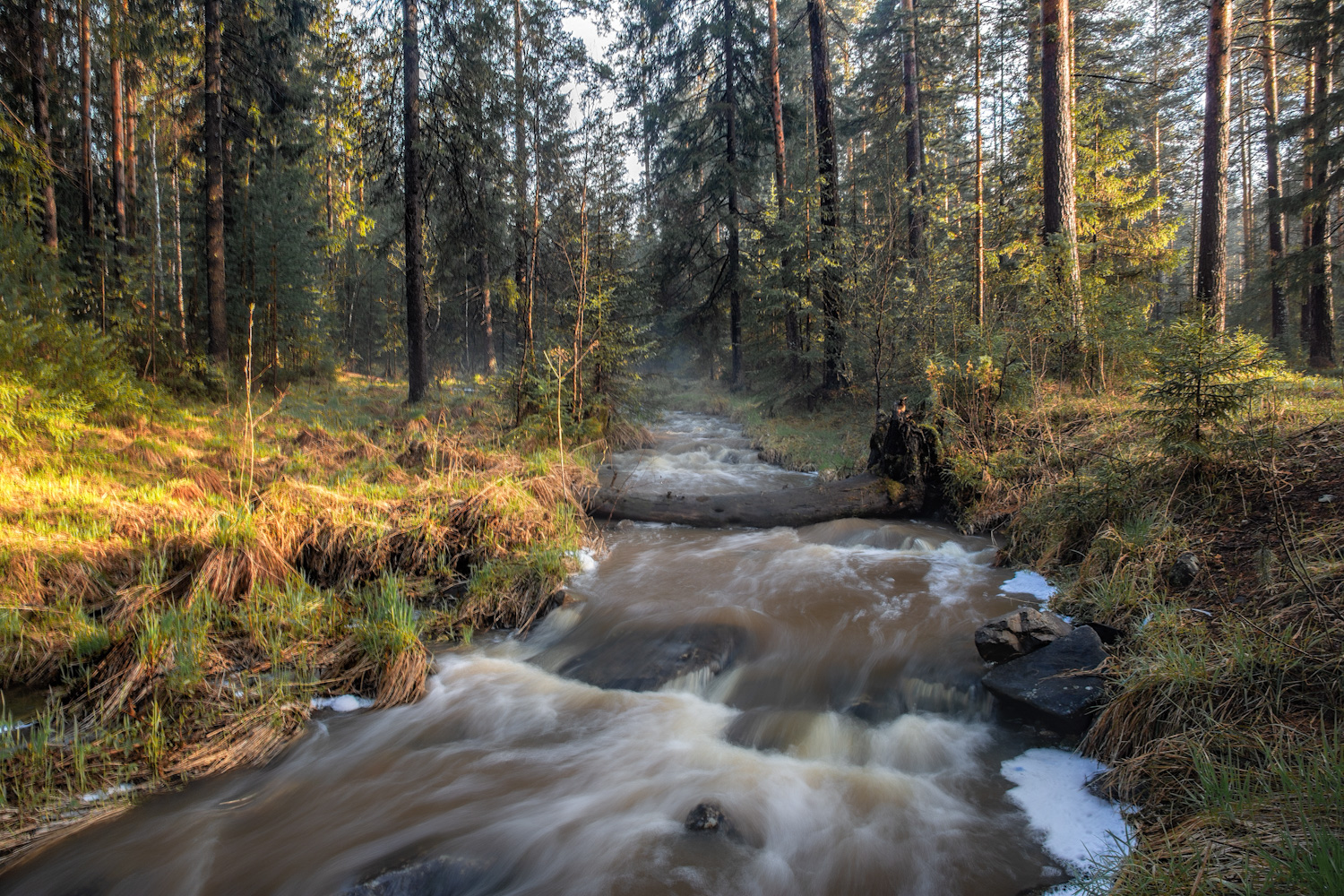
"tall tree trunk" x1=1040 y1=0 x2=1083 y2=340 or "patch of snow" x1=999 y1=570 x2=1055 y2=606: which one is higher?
"tall tree trunk" x1=1040 y1=0 x2=1083 y2=340

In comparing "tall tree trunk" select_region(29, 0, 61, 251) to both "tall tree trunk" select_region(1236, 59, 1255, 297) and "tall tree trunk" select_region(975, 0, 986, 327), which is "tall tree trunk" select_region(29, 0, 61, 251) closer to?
"tall tree trunk" select_region(975, 0, 986, 327)

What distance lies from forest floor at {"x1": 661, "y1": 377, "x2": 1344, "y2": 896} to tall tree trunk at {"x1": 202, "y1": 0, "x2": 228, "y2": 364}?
48.2 ft

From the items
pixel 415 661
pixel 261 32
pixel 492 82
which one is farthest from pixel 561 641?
pixel 261 32

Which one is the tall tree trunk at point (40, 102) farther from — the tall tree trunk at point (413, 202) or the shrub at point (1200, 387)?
the shrub at point (1200, 387)

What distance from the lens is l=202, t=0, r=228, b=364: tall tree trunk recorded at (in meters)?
12.4

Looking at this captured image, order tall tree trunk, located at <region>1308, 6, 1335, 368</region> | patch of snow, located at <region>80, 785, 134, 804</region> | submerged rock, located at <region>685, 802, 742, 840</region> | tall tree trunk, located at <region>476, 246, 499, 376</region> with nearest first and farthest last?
1. patch of snow, located at <region>80, 785, 134, 804</region>
2. submerged rock, located at <region>685, 802, 742, 840</region>
3. tall tree trunk, located at <region>1308, 6, 1335, 368</region>
4. tall tree trunk, located at <region>476, 246, 499, 376</region>

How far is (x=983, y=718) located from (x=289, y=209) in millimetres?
19974

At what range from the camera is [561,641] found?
5.31 meters

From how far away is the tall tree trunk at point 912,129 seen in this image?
1727 centimetres

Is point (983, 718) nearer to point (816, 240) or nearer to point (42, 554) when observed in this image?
point (42, 554)

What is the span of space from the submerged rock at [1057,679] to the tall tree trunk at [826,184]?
999cm

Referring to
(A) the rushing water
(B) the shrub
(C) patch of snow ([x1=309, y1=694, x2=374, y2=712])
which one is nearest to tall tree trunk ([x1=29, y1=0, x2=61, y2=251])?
(C) patch of snow ([x1=309, y1=694, x2=374, y2=712])

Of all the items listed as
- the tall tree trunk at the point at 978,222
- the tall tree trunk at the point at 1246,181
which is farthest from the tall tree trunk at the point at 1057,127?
the tall tree trunk at the point at 1246,181

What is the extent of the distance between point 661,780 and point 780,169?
1770 cm
